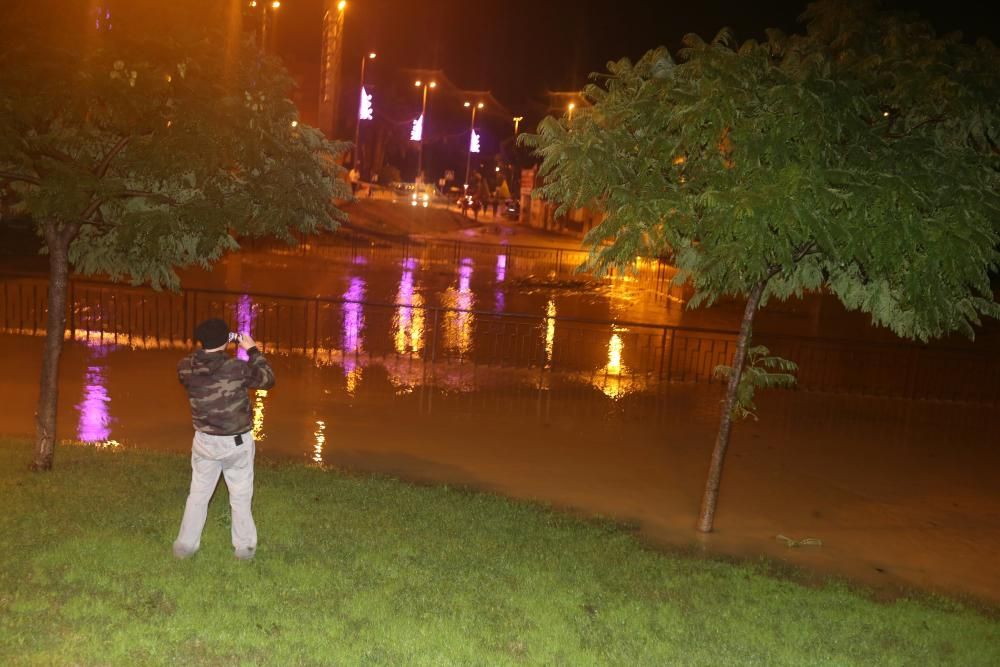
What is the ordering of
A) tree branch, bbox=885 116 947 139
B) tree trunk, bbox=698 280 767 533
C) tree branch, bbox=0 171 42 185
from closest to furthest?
1. tree branch, bbox=885 116 947 139
2. tree branch, bbox=0 171 42 185
3. tree trunk, bbox=698 280 767 533

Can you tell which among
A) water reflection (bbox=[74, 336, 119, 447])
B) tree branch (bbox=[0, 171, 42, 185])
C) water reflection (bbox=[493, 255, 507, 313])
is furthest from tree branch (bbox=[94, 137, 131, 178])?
water reflection (bbox=[493, 255, 507, 313])

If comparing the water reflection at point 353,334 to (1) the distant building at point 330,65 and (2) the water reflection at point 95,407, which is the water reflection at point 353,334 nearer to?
(2) the water reflection at point 95,407

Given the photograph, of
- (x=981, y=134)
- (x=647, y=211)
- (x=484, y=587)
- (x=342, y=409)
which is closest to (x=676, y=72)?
(x=647, y=211)

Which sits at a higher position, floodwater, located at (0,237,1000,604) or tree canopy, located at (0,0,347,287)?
tree canopy, located at (0,0,347,287)

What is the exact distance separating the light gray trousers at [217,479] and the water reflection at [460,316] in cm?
795

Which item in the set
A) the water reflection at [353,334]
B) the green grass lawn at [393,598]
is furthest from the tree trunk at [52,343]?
the water reflection at [353,334]

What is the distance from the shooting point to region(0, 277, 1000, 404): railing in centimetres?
1473

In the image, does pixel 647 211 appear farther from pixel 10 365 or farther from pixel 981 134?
pixel 10 365

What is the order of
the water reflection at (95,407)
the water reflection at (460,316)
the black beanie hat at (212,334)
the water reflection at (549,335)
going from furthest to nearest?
the water reflection at (460,316) < the water reflection at (549,335) < the water reflection at (95,407) < the black beanie hat at (212,334)

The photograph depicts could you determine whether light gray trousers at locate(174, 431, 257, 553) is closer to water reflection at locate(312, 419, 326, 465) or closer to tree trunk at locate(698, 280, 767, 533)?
water reflection at locate(312, 419, 326, 465)

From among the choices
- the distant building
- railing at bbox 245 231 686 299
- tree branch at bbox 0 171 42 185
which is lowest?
railing at bbox 245 231 686 299

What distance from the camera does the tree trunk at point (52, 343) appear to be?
7.73 m

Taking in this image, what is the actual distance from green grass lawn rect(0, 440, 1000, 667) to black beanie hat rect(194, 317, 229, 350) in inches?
59.5

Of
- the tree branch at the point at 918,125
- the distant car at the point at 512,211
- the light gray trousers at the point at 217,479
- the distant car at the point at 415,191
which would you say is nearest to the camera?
the light gray trousers at the point at 217,479
